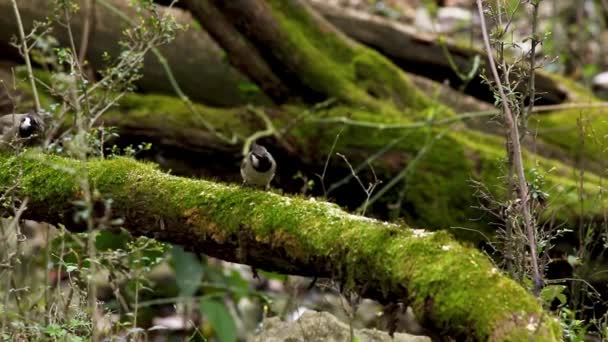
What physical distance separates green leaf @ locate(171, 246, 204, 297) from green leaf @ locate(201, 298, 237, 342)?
0.50 feet

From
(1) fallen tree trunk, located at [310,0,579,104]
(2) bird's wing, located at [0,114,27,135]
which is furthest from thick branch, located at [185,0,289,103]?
(2) bird's wing, located at [0,114,27,135]

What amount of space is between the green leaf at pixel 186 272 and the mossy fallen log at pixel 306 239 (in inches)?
79.9

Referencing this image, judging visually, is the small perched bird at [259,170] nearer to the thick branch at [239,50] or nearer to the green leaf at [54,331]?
the green leaf at [54,331]

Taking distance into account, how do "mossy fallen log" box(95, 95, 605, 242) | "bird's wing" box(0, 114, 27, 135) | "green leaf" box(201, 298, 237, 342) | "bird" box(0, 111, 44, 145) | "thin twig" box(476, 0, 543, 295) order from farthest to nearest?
1. "mossy fallen log" box(95, 95, 605, 242)
2. "green leaf" box(201, 298, 237, 342)
3. "bird's wing" box(0, 114, 27, 135)
4. "bird" box(0, 111, 44, 145)
5. "thin twig" box(476, 0, 543, 295)

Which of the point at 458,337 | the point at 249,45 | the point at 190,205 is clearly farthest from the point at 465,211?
the point at 458,337

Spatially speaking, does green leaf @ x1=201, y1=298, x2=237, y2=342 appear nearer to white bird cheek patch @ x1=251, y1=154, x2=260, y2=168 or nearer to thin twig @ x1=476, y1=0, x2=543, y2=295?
white bird cheek patch @ x1=251, y1=154, x2=260, y2=168

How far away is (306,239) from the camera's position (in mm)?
3383

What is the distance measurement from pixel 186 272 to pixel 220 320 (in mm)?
434

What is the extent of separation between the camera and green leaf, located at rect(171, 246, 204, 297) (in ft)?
20.3

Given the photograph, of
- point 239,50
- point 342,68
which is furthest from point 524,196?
point 342,68

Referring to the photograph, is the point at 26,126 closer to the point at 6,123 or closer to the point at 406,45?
the point at 6,123

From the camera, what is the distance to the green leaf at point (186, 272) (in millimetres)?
6188

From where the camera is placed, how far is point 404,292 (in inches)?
121

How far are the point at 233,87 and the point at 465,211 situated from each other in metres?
2.56
